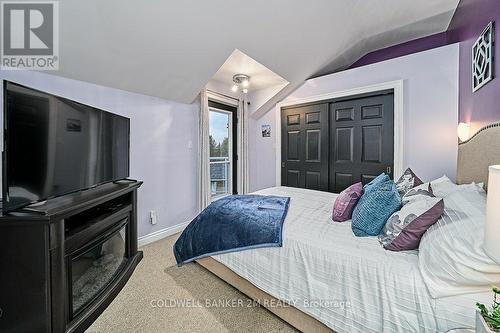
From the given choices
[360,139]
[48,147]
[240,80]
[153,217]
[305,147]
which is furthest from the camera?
[305,147]

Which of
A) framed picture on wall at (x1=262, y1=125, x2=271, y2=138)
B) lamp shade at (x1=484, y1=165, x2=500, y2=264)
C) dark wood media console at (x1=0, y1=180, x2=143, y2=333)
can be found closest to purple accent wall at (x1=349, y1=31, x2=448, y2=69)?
framed picture on wall at (x1=262, y1=125, x2=271, y2=138)

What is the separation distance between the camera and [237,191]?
4668mm

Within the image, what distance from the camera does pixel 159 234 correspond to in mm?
3104

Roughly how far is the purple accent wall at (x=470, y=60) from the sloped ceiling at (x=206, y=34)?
1.02ft

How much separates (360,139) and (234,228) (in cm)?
248

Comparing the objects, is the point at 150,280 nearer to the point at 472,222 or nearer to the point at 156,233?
the point at 156,233

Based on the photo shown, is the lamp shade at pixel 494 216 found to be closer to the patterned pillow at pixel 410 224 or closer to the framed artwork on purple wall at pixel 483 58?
the patterned pillow at pixel 410 224

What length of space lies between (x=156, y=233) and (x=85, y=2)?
8.24 feet

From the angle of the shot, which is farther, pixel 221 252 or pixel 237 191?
pixel 237 191

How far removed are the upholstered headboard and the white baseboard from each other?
3280 mm

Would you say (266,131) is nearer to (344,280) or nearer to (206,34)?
(206,34)

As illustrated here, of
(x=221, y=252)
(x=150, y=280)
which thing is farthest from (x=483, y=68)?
(x=150, y=280)
